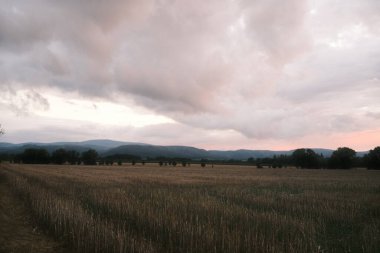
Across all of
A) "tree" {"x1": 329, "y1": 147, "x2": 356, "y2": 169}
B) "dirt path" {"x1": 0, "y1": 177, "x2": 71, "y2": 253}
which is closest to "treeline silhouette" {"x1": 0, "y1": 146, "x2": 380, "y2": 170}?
"tree" {"x1": 329, "y1": 147, "x2": 356, "y2": 169}

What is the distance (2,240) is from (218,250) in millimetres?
7097

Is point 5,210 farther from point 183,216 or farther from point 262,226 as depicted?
point 262,226

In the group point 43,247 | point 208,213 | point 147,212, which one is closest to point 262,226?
point 208,213

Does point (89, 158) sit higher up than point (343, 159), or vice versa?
point (343, 159)

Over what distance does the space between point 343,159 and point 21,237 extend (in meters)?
125

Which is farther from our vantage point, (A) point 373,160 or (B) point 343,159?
(B) point 343,159

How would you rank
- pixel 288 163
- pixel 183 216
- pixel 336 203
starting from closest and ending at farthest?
pixel 183 216, pixel 336 203, pixel 288 163

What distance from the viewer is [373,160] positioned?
10569cm

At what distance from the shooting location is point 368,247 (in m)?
9.21

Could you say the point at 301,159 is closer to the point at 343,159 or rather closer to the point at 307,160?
the point at 307,160

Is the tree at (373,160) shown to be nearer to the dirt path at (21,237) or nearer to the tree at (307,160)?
the tree at (307,160)

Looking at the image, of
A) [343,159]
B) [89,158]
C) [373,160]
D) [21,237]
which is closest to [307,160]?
[343,159]

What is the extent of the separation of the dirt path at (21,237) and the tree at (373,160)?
115 m

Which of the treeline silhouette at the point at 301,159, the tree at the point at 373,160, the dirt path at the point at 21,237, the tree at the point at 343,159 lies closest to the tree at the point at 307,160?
the treeline silhouette at the point at 301,159
